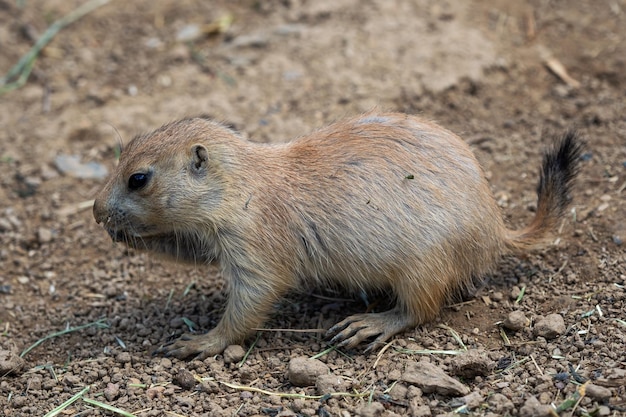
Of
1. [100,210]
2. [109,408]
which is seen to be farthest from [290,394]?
[100,210]

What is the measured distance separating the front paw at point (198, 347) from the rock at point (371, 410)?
112 cm

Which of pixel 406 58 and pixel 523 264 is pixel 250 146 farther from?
pixel 406 58

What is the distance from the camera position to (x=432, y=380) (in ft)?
13.4

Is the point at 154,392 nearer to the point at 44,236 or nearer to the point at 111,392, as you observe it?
the point at 111,392

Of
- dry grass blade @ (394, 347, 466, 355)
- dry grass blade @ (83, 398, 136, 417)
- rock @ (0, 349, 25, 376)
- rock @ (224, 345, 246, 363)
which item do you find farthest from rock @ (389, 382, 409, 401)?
rock @ (0, 349, 25, 376)

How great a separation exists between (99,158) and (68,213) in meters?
0.74

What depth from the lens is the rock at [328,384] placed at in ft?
13.8

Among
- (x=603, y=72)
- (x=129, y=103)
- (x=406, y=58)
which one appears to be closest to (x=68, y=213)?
(x=129, y=103)

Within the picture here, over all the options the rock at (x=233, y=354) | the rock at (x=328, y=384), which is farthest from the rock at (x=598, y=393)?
the rock at (x=233, y=354)

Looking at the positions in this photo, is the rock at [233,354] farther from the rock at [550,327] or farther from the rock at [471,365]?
the rock at [550,327]

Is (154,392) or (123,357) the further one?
(123,357)

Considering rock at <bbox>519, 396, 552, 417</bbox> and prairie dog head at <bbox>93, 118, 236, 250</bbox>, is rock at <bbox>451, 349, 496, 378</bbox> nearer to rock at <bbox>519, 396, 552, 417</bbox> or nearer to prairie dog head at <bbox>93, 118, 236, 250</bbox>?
rock at <bbox>519, 396, 552, 417</bbox>

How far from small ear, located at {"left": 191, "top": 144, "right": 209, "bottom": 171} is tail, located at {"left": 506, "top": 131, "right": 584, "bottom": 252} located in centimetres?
199

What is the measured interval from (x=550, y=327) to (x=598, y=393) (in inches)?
27.8
